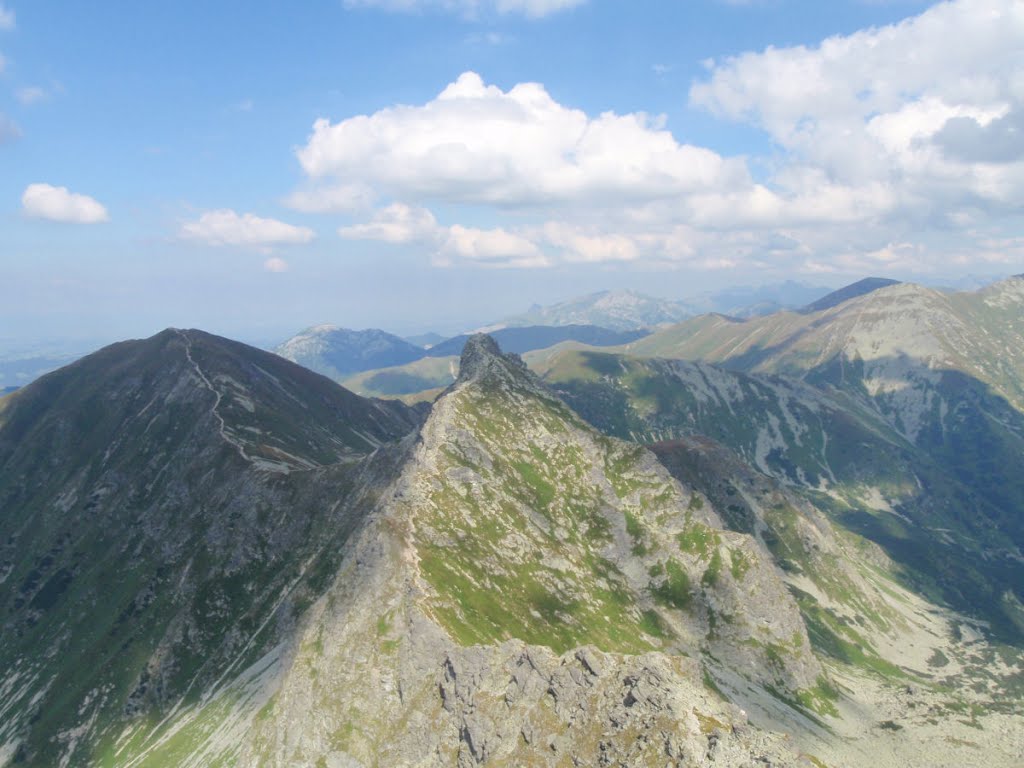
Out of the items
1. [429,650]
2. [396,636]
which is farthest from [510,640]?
[396,636]

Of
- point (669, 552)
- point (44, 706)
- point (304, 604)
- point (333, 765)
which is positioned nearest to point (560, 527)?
point (669, 552)

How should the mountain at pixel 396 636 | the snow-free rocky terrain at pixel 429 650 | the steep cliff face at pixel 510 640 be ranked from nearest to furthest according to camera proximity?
1. the steep cliff face at pixel 510 640
2. the snow-free rocky terrain at pixel 429 650
3. the mountain at pixel 396 636

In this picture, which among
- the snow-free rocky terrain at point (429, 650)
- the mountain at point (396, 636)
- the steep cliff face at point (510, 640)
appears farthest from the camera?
the mountain at point (396, 636)

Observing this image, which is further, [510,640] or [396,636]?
[396,636]

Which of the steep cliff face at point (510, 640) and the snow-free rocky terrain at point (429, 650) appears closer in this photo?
the steep cliff face at point (510, 640)

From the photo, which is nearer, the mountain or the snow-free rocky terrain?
the snow-free rocky terrain

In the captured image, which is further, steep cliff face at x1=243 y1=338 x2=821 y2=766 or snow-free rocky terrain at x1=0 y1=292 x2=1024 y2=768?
snow-free rocky terrain at x1=0 y1=292 x2=1024 y2=768

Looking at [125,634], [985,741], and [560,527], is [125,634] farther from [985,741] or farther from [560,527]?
[985,741]

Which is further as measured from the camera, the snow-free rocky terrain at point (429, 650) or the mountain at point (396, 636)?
the mountain at point (396, 636)

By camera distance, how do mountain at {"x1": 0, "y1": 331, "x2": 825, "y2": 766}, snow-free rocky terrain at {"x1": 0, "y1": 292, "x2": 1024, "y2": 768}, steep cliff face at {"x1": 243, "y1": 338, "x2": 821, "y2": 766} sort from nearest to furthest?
steep cliff face at {"x1": 243, "y1": 338, "x2": 821, "y2": 766} → snow-free rocky terrain at {"x1": 0, "y1": 292, "x2": 1024, "y2": 768} → mountain at {"x1": 0, "y1": 331, "x2": 825, "y2": 766}


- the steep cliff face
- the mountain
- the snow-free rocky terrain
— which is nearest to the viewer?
the steep cliff face

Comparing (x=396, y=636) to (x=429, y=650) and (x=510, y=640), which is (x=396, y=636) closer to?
(x=429, y=650)
